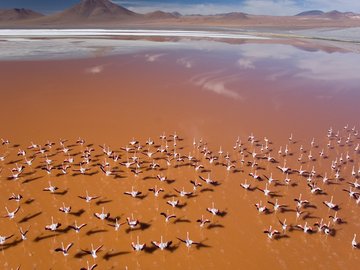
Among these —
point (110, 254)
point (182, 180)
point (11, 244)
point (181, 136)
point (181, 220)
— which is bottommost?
point (110, 254)

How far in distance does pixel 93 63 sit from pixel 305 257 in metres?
42.1

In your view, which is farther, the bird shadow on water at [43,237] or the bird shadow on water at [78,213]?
the bird shadow on water at [78,213]

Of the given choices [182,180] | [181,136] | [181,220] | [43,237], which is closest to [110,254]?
[43,237]

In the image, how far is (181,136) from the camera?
25297 mm

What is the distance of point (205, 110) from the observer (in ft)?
100

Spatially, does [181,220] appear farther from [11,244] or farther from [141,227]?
[11,244]

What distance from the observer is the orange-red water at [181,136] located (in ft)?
46.3

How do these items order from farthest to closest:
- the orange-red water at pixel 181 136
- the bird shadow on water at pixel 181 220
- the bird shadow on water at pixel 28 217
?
the bird shadow on water at pixel 181 220 < the bird shadow on water at pixel 28 217 < the orange-red water at pixel 181 136

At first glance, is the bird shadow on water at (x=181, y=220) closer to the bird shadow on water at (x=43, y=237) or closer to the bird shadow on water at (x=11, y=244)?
the bird shadow on water at (x=43, y=237)

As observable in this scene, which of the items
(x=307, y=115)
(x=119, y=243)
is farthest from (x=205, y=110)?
(x=119, y=243)

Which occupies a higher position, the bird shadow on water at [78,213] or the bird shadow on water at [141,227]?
the bird shadow on water at [78,213]

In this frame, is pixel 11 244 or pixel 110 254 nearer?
pixel 110 254

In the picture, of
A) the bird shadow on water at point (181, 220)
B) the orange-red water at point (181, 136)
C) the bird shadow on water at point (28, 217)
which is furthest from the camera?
the bird shadow on water at point (181, 220)

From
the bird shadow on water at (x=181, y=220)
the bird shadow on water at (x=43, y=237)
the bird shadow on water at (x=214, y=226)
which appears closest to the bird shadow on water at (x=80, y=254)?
the bird shadow on water at (x=43, y=237)
